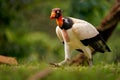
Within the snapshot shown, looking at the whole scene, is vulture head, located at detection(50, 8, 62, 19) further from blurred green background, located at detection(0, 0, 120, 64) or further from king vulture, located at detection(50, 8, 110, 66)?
blurred green background, located at detection(0, 0, 120, 64)

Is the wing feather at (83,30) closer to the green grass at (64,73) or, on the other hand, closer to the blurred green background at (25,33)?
the green grass at (64,73)

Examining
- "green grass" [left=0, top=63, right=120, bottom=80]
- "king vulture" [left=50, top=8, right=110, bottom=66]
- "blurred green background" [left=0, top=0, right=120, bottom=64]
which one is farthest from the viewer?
"blurred green background" [left=0, top=0, right=120, bottom=64]

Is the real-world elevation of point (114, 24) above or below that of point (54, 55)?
above

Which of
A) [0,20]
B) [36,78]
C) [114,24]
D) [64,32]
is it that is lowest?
[0,20]

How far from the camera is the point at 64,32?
5.68 metres

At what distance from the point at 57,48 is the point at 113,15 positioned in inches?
144

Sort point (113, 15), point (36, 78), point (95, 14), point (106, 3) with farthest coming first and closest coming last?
point (106, 3) → point (95, 14) → point (113, 15) → point (36, 78)

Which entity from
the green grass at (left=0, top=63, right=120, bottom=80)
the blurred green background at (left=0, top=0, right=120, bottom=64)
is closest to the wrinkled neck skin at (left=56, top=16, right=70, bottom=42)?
the green grass at (left=0, top=63, right=120, bottom=80)

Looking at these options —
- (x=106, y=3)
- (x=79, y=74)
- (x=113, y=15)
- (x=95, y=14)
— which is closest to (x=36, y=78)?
(x=79, y=74)

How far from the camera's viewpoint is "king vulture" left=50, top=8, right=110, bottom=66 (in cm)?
568

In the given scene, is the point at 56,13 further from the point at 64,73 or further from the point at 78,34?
the point at 64,73

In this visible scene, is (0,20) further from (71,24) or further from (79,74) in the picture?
(79,74)

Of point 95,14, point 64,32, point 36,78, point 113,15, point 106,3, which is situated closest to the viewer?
point 36,78

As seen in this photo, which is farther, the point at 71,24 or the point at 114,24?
the point at 114,24
